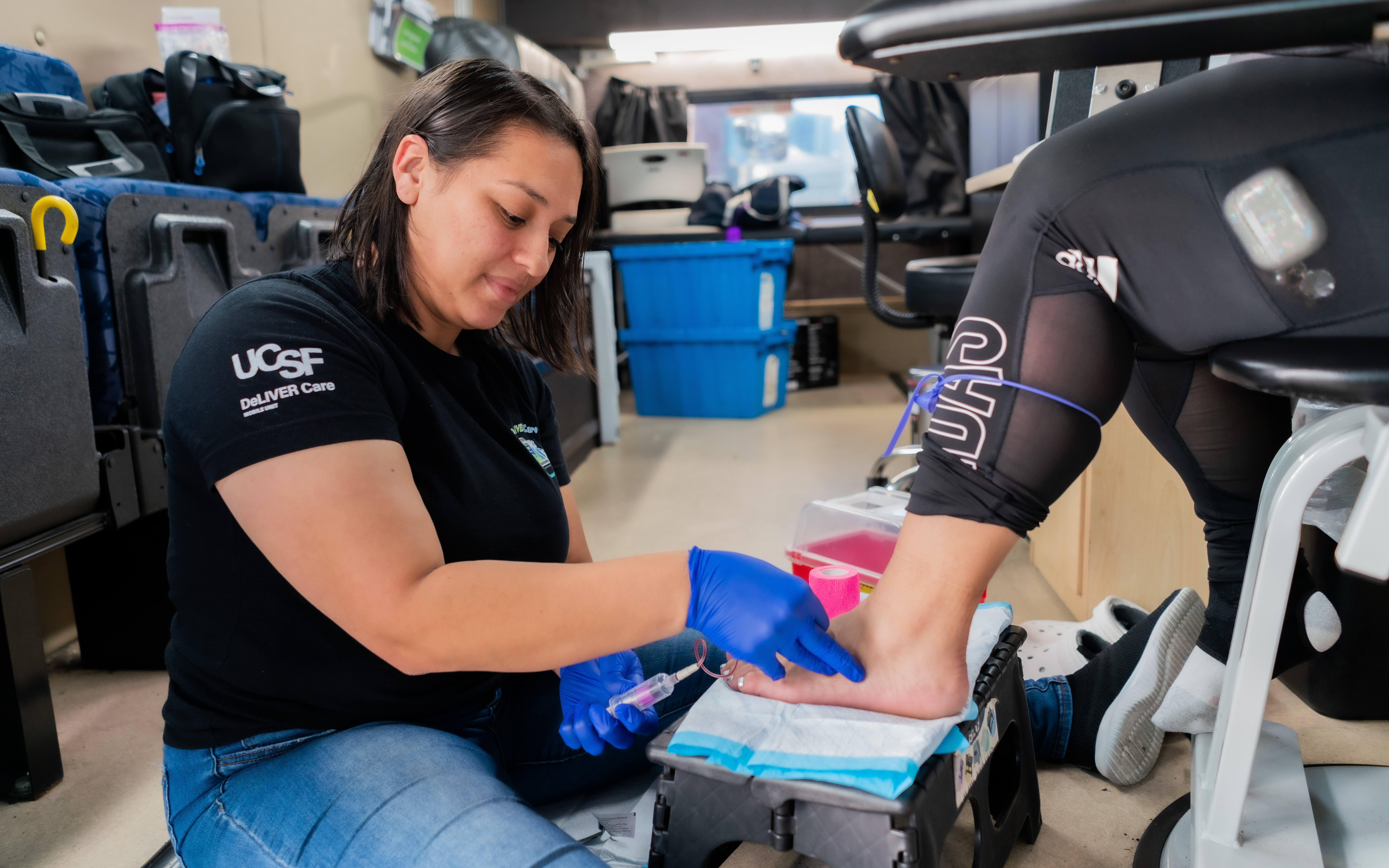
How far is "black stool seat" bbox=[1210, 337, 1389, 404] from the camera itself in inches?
21.3

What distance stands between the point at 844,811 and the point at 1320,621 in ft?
1.90

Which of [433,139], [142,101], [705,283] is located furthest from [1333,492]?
[705,283]

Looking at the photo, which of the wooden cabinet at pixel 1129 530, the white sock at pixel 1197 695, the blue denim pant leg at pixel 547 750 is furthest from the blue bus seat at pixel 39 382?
the wooden cabinet at pixel 1129 530

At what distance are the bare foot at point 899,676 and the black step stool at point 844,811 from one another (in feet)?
0.13

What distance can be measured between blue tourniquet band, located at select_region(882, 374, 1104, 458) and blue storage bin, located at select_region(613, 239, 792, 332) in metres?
2.87

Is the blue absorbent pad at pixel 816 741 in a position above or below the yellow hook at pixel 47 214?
below

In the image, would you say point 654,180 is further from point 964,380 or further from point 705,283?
point 964,380

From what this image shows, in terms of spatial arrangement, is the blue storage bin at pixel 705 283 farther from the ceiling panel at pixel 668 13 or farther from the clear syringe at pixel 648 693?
the clear syringe at pixel 648 693

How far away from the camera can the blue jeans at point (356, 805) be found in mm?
668

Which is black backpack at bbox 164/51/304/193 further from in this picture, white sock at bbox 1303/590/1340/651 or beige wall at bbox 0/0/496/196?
white sock at bbox 1303/590/1340/651

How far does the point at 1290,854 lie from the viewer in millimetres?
783

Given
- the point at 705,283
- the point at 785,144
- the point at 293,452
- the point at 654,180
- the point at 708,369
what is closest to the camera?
the point at 293,452

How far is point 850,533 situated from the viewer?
1569 mm

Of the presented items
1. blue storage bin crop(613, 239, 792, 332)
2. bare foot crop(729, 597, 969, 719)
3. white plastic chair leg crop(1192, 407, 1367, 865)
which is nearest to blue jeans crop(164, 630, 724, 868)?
bare foot crop(729, 597, 969, 719)
